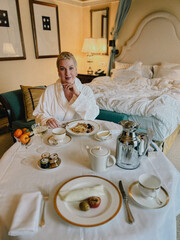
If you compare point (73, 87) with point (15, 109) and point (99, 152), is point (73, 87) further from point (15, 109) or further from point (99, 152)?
point (15, 109)

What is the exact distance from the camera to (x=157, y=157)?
1.00m

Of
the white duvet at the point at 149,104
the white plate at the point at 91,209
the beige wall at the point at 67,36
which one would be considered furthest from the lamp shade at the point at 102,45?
the white plate at the point at 91,209

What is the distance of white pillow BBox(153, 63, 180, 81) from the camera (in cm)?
334

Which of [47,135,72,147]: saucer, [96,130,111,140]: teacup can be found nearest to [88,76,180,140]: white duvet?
[96,130,111,140]: teacup

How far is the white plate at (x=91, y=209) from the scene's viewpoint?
628 millimetres

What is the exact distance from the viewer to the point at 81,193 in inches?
28.2

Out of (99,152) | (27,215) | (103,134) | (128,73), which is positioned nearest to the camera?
(27,215)

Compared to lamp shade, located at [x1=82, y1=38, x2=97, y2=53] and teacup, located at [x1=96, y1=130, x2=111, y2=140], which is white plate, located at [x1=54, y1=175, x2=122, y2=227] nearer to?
teacup, located at [x1=96, y1=130, x2=111, y2=140]

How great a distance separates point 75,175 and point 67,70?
3.34ft

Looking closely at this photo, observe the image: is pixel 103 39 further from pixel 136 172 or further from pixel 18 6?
pixel 136 172

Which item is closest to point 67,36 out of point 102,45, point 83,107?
point 102,45

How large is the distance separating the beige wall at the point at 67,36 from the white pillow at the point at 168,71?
106 cm

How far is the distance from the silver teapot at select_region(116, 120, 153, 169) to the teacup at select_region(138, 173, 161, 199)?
15 cm

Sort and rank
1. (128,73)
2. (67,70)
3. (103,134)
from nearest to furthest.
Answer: (103,134) → (67,70) → (128,73)
